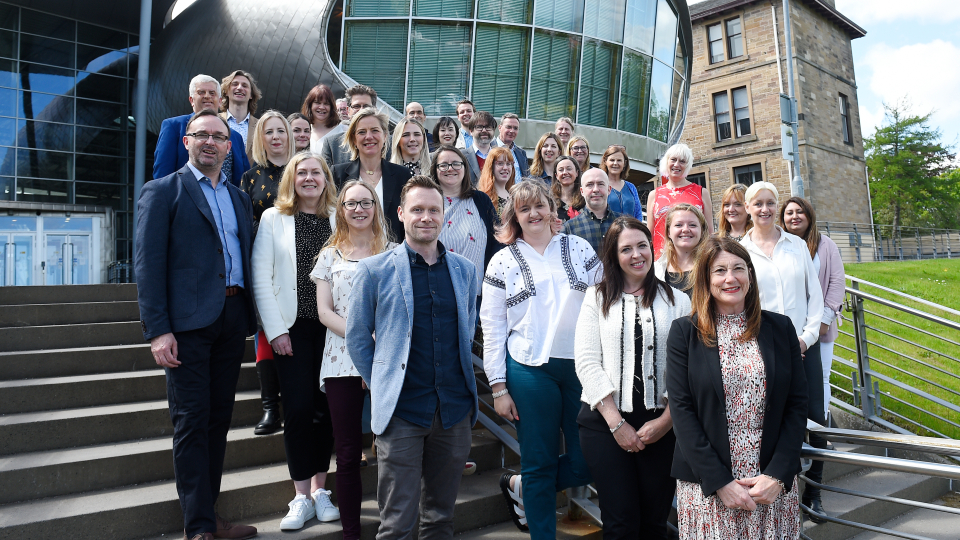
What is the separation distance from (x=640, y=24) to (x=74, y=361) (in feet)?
50.4

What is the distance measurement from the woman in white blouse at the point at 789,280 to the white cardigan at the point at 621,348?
3.80 feet

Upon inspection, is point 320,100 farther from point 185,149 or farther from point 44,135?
point 44,135

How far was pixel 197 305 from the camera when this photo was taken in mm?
3027

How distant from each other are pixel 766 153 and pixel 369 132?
25.2 meters

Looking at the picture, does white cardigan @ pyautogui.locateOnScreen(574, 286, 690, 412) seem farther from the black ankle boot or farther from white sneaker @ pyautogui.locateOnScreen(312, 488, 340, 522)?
the black ankle boot

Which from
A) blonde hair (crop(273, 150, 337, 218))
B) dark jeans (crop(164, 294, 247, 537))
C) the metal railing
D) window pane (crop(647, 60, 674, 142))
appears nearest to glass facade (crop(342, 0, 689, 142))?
window pane (crop(647, 60, 674, 142))

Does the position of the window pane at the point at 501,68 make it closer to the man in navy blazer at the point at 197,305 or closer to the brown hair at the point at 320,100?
the brown hair at the point at 320,100

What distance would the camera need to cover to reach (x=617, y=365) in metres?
2.86

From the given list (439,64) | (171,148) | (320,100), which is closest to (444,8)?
(439,64)

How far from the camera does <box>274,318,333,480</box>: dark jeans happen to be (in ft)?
10.8

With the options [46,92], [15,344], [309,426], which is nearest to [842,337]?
[309,426]

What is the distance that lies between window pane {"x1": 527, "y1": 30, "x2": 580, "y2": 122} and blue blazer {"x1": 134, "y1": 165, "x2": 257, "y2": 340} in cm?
1200

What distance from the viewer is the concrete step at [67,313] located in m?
5.09

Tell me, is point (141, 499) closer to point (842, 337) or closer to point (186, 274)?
point (186, 274)
